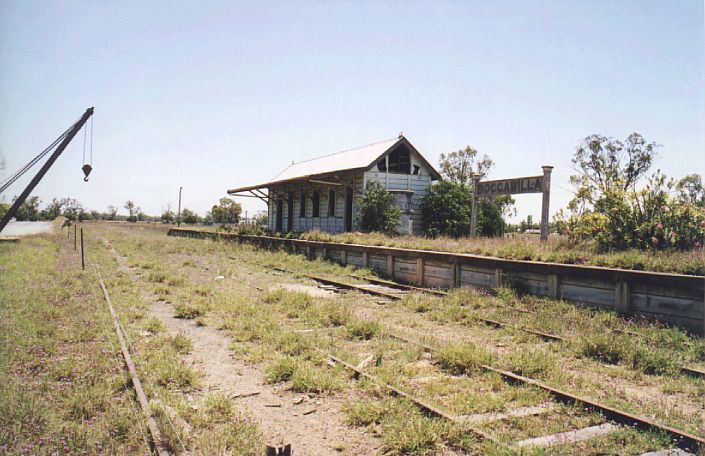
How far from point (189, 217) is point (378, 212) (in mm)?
63340

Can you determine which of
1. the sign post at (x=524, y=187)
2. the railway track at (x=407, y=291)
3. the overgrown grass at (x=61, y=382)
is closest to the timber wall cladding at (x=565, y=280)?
the railway track at (x=407, y=291)

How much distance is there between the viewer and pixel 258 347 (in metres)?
6.27

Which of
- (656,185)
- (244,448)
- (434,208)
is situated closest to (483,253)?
(656,185)

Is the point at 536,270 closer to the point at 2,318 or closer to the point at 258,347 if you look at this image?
the point at 258,347

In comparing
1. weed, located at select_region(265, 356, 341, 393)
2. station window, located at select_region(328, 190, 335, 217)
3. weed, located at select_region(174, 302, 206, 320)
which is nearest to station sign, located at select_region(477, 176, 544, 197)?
weed, located at select_region(174, 302, 206, 320)

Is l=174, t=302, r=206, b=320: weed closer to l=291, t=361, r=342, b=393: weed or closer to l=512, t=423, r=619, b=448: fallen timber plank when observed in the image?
l=291, t=361, r=342, b=393: weed

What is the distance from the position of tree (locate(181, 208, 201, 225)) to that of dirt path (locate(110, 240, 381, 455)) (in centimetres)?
7325

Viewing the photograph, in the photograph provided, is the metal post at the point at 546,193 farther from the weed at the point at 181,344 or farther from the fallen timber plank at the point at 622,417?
the weed at the point at 181,344

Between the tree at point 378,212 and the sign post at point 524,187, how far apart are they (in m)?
5.73

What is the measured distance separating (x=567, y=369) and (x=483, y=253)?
5445 mm

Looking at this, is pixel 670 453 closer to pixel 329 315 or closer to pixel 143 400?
pixel 143 400

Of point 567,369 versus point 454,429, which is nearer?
point 454,429

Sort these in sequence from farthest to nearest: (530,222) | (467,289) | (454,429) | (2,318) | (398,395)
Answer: (530,222), (467,289), (2,318), (398,395), (454,429)

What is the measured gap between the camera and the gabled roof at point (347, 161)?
2147 cm
